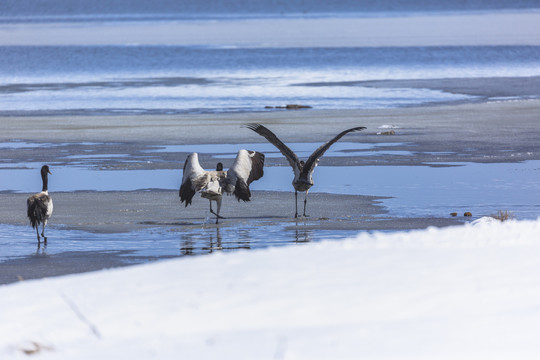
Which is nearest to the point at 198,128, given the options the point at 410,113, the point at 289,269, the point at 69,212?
the point at 410,113

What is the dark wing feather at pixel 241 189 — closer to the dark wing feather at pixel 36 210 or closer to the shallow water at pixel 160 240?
the shallow water at pixel 160 240

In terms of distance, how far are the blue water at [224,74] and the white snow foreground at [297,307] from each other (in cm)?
2335

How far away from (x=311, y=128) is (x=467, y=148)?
5417 millimetres

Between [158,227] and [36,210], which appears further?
[158,227]

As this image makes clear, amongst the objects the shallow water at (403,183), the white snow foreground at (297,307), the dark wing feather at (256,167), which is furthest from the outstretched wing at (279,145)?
the white snow foreground at (297,307)

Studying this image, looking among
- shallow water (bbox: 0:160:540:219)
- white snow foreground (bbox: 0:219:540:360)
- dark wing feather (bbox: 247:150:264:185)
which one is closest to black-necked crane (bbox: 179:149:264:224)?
dark wing feather (bbox: 247:150:264:185)

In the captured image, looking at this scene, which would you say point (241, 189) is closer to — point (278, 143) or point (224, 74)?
point (278, 143)

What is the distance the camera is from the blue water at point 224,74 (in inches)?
1309

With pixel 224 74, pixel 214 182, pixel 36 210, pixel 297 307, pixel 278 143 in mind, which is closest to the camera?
pixel 297 307

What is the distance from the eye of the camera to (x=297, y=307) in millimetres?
6086

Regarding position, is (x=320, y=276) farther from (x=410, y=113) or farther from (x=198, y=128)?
(x=410, y=113)

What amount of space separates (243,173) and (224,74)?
35.7 metres

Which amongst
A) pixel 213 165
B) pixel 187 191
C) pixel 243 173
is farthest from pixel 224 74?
pixel 187 191

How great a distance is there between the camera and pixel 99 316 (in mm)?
6195
